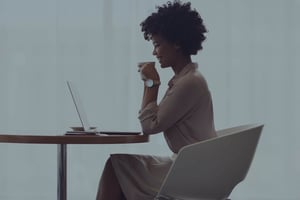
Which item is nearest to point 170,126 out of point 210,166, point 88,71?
point 210,166

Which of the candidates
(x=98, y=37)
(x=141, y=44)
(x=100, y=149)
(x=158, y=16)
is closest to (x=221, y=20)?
(x=141, y=44)

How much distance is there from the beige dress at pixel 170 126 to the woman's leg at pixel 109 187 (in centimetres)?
3

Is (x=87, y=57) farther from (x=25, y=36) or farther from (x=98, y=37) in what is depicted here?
(x=25, y=36)

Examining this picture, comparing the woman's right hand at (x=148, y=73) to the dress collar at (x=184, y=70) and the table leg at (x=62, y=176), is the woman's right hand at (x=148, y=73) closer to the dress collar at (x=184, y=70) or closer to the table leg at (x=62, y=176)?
the dress collar at (x=184, y=70)

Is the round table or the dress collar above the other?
the dress collar

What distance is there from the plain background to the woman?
1366 millimetres

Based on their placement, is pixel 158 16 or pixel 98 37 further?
pixel 98 37

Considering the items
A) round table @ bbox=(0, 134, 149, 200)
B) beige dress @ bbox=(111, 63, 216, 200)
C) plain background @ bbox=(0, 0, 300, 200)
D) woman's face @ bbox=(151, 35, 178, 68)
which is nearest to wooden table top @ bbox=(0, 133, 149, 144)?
round table @ bbox=(0, 134, 149, 200)

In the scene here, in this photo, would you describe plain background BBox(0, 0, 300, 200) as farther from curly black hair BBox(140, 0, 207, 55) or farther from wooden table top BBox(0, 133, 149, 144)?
wooden table top BBox(0, 133, 149, 144)

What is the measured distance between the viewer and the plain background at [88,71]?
12.2 feet

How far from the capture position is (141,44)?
3725 mm

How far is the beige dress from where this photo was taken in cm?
217

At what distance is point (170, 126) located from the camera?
7.23ft

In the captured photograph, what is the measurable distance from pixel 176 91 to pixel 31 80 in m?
1.77
